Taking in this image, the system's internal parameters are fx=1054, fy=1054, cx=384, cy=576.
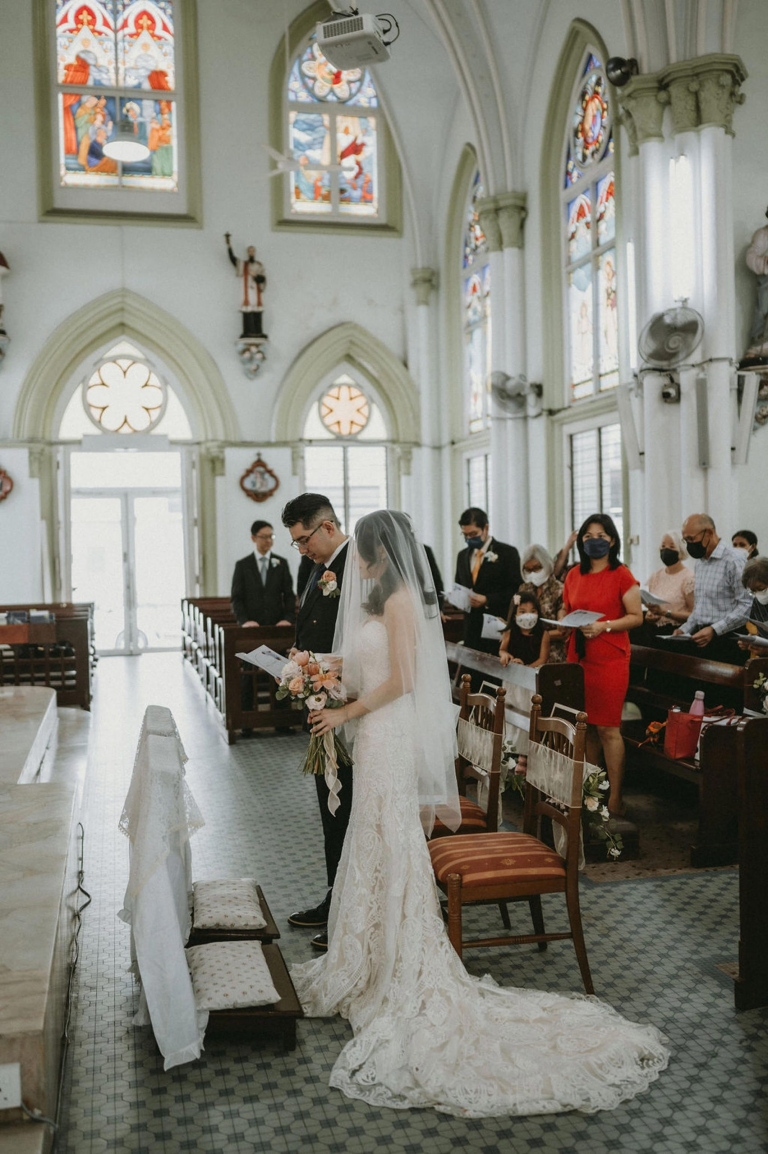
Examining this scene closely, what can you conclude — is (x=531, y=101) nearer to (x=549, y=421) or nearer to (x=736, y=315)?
(x=549, y=421)

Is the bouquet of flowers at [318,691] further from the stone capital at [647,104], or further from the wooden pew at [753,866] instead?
the stone capital at [647,104]

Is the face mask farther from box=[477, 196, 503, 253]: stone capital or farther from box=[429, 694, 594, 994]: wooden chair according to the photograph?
box=[477, 196, 503, 253]: stone capital

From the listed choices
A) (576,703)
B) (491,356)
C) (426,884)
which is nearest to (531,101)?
(491,356)

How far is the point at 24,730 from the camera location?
233 inches

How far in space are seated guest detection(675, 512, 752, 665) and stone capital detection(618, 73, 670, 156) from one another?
3.89 meters

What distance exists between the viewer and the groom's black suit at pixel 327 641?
4.23 m

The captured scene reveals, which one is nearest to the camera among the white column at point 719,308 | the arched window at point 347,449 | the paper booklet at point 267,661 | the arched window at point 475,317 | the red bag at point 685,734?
the paper booklet at point 267,661

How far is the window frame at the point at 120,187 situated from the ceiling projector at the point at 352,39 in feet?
20.7

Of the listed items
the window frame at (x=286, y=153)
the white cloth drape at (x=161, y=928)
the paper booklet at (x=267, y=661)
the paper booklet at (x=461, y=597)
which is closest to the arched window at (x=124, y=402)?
the window frame at (x=286, y=153)

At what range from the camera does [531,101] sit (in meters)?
11.9

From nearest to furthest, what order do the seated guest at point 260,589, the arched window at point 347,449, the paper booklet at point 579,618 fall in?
the paper booklet at point 579,618 → the seated guest at point 260,589 → the arched window at point 347,449

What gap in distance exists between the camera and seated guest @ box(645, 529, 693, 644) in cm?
703

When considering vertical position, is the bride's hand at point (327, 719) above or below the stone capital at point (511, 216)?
below

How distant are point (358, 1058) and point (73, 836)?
1.55 metres
